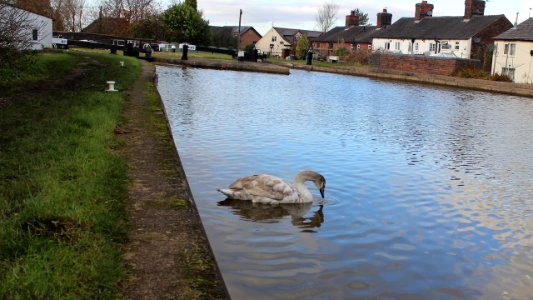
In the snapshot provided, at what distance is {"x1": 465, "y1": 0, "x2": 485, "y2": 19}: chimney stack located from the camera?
56812mm

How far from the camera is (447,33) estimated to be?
55.9 metres

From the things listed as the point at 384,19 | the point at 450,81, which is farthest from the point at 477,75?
the point at 384,19

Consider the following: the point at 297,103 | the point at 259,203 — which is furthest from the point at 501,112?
the point at 259,203

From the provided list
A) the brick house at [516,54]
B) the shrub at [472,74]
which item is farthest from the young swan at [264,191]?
the brick house at [516,54]

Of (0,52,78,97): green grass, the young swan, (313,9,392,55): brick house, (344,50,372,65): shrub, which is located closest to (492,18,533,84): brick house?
(344,50,372,65): shrub

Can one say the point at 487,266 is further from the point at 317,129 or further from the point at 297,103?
the point at 297,103

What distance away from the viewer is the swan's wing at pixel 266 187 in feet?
22.9

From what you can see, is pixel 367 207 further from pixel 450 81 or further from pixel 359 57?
pixel 359 57

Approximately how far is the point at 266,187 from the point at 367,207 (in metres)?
1.39

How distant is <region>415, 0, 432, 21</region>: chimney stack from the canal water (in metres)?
50.9

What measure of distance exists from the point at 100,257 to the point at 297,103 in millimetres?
15632

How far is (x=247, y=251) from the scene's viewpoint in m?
5.46

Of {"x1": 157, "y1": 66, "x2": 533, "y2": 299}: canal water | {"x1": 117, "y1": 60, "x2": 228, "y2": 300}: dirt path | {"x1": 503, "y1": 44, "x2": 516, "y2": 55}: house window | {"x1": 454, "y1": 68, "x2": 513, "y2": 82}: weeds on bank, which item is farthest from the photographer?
{"x1": 503, "y1": 44, "x2": 516, "y2": 55}: house window

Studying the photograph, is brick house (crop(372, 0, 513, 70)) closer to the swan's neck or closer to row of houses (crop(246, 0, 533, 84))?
row of houses (crop(246, 0, 533, 84))
